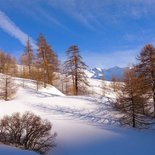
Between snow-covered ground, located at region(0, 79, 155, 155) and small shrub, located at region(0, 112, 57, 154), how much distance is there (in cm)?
106

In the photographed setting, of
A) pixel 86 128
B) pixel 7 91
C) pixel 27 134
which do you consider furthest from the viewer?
pixel 7 91

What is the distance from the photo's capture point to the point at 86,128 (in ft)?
88.9

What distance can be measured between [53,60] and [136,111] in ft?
87.8

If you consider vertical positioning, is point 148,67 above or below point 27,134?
above

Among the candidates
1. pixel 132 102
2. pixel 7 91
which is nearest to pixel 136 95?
pixel 132 102

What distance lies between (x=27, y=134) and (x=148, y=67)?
17414 mm

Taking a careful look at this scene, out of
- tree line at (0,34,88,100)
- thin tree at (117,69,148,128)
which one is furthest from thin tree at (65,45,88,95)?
thin tree at (117,69,148,128)

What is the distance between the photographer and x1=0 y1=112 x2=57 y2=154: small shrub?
21.3 metres

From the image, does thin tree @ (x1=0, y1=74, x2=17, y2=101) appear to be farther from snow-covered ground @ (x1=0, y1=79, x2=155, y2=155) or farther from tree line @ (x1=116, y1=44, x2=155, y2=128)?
tree line @ (x1=116, y1=44, x2=155, y2=128)

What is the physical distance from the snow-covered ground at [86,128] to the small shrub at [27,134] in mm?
1057

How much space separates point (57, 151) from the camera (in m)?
21.8

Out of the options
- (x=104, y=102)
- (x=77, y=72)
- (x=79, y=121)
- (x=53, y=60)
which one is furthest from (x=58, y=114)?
(x=53, y=60)

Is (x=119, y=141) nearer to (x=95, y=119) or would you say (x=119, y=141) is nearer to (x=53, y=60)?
(x=95, y=119)

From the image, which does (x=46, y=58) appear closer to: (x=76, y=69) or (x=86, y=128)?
(x=76, y=69)
